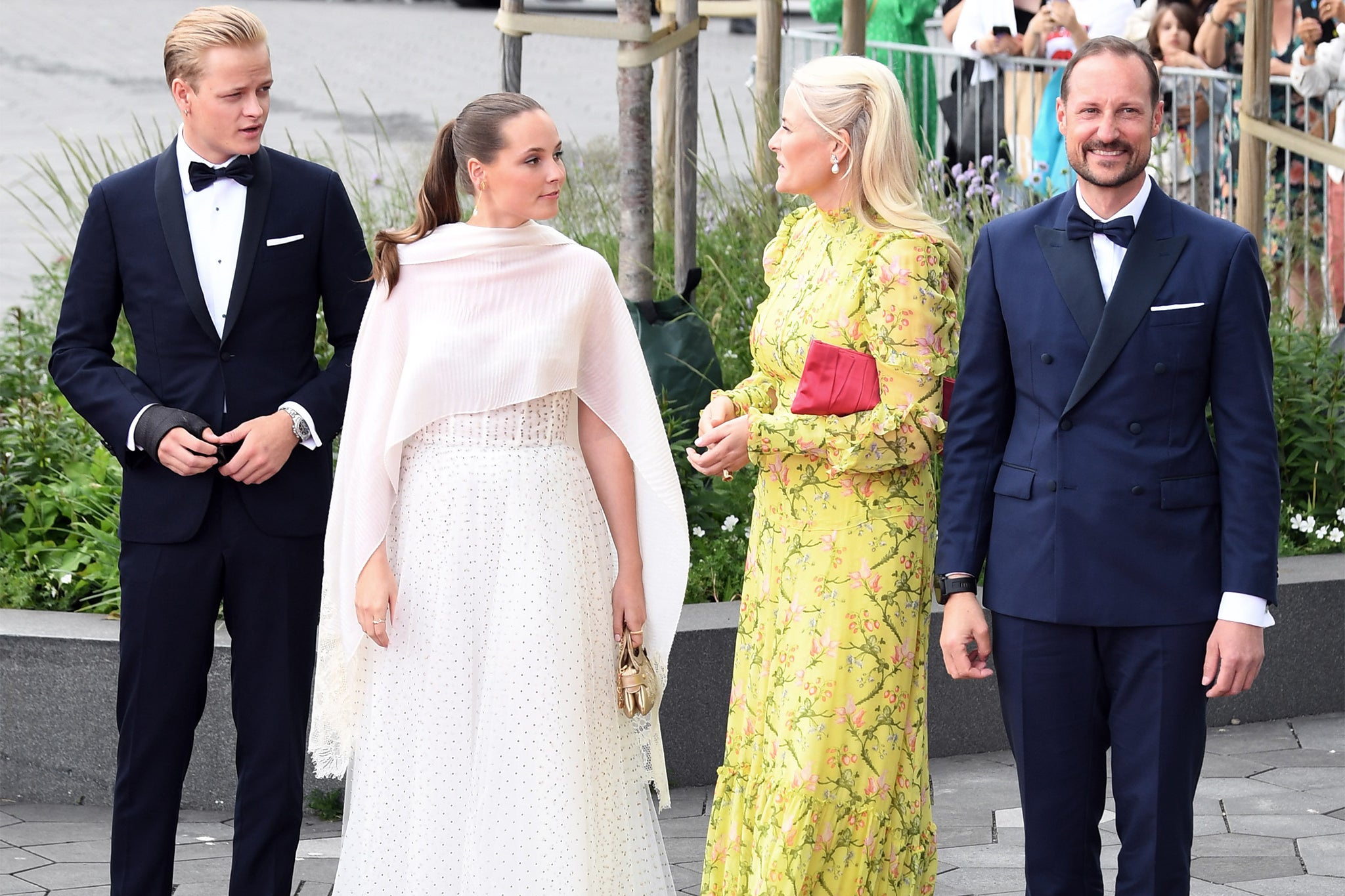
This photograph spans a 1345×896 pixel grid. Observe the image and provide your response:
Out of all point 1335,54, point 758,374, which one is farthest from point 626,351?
point 1335,54

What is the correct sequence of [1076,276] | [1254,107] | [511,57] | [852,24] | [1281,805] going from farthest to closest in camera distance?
[1254,107]
[852,24]
[511,57]
[1281,805]
[1076,276]

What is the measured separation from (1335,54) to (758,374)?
548 centimetres

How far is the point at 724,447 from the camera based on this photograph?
3.63 meters

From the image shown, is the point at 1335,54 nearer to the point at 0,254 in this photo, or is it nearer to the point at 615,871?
the point at 615,871

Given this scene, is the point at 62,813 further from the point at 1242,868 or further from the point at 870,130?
the point at 1242,868

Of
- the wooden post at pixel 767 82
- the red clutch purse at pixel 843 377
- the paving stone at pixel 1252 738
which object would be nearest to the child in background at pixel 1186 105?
the wooden post at pixel 767 82

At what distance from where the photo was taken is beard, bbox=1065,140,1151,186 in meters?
3.17

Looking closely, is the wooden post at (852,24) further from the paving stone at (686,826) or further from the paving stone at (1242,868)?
the paving stone at (1242,868)

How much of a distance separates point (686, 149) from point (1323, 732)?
3.08m

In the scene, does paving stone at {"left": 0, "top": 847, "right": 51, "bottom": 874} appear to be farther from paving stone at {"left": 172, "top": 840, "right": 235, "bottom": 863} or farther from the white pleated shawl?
the white pleated shawl

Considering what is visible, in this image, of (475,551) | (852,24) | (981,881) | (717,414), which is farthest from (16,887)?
(852,24)

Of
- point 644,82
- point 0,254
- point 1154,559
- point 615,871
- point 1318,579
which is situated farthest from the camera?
point 0,254

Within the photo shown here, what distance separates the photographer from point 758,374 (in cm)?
390

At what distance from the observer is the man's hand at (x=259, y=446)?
12.2 feet
